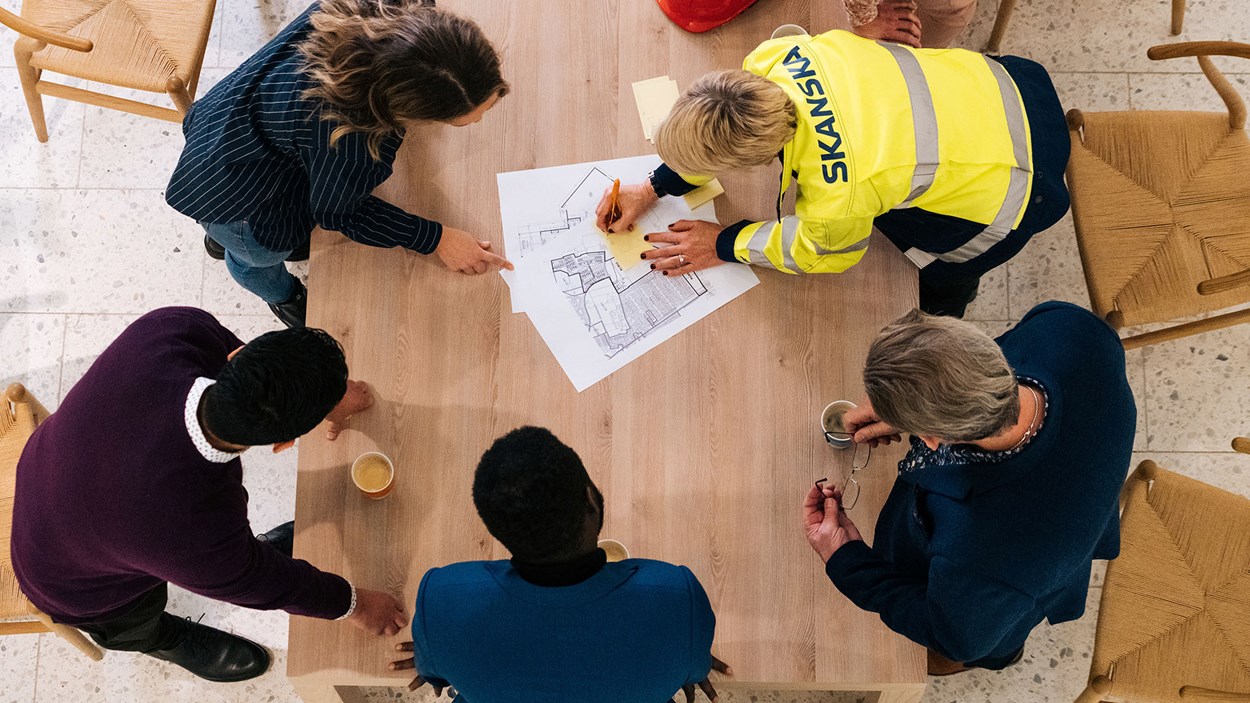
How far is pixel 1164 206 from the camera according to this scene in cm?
234

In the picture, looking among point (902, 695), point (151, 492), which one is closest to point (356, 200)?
point (151, 492)

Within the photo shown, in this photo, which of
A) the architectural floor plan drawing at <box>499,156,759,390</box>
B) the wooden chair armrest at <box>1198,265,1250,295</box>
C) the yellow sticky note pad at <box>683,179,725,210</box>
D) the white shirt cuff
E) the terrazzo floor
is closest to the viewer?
the white shirt cuff

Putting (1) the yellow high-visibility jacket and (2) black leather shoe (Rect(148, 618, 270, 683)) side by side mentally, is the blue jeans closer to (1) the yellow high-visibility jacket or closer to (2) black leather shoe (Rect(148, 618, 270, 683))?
(2) black leather shoe (Rect(148, 618, 270, 683))

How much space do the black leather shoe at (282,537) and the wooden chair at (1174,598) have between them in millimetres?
1977

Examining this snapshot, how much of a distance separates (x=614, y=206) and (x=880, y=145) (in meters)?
0.56

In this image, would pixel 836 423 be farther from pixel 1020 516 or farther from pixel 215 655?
pixel 215 655

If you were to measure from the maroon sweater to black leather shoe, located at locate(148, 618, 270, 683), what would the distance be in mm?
771

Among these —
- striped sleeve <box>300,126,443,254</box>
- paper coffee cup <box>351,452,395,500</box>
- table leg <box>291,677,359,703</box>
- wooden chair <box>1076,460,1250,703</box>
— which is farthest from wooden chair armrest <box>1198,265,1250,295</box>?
table leg <box>291,677,359,703</box>

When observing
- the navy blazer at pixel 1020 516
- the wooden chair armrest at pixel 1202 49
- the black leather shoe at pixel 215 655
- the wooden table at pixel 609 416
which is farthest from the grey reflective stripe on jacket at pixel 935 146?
the black leather shoe at pixel 215 655

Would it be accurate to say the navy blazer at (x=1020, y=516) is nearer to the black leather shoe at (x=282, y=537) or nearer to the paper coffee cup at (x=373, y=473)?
the paper coffee cup at (x=373, y=473)

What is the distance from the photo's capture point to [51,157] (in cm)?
299

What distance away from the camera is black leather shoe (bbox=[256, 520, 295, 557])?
8.00ft

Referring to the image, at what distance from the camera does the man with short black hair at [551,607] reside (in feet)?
4.56

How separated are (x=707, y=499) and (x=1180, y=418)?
175cm
